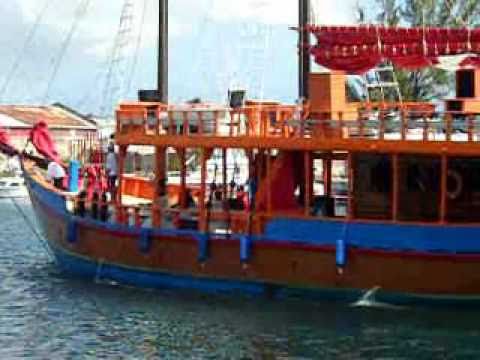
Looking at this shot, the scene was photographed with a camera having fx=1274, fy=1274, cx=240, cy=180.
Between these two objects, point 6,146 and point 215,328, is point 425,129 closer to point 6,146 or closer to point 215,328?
point 215,328

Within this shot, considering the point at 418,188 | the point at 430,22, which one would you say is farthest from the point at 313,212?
the point at 430,22

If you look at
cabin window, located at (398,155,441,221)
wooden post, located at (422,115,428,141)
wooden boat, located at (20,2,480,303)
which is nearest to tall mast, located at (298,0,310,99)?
wooden boat, located at (20,2,480,303)

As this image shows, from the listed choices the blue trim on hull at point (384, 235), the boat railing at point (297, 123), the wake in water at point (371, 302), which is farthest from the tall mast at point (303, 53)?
the wake in water at point (371, 302)

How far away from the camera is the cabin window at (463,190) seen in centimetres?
2373

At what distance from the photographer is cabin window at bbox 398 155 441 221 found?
24.1m

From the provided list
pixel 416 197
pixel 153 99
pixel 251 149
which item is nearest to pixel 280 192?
pixel 251 149

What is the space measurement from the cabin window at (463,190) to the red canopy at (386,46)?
8.41ft

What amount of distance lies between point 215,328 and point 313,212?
3406 mm

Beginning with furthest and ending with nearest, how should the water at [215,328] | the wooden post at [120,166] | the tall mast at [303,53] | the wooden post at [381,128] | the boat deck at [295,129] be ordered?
1. the wooden post at [120,166]
2. the tall mast at [303,53]
3. the wooden post at [381,128]
4. the boat deck at [295,129]
5. the water at [215,328]

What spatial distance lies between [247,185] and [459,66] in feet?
16.6

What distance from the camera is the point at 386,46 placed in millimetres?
26062

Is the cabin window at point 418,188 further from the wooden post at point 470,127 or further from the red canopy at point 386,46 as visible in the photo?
the red canopy at point 386,46

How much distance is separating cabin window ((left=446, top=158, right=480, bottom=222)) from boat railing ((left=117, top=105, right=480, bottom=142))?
56 centimetres

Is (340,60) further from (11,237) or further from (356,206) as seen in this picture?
(11,237)
